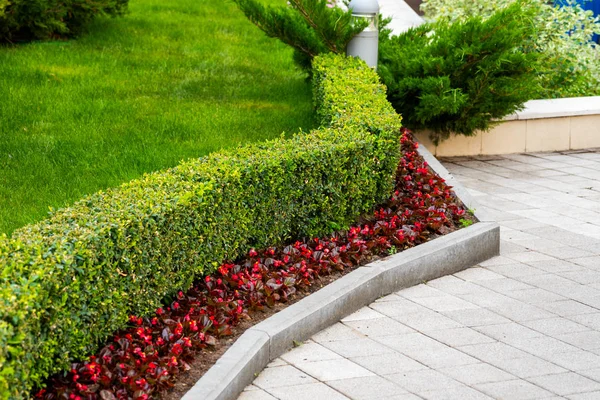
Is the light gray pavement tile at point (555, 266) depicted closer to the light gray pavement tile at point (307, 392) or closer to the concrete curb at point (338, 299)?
the concrete curb at point (338, 299)

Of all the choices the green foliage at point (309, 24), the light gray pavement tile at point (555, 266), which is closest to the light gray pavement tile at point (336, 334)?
the light gray pavement tile at point (555, 266)

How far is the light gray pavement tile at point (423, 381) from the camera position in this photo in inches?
181

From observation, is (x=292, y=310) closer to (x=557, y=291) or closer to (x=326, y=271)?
(x=326, y=271)

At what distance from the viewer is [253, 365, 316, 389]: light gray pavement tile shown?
4605 millimetres

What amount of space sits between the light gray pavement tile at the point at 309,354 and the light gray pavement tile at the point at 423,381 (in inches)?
15.7

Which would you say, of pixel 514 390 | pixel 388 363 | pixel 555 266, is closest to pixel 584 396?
pixel 514 390

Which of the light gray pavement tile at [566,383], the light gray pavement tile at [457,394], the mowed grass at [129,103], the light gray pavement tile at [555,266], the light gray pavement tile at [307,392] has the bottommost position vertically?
the light gray pavement tile at [566,383]

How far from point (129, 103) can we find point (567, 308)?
16.0ft

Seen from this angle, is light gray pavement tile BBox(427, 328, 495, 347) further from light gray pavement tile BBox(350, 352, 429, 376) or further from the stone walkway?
light gray pavement tile BBox(350, 352, 429, 376)

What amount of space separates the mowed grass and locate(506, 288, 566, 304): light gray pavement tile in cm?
290

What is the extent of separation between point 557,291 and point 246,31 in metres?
7.68

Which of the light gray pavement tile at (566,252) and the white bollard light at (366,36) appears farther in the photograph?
the white bollard light at (366,36)

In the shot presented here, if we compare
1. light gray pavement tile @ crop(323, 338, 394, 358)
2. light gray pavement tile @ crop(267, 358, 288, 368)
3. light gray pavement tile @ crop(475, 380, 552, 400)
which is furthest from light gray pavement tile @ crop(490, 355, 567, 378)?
light gray pavement tile @ crop(267, 358, 288, 368)

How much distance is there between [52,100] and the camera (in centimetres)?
873
